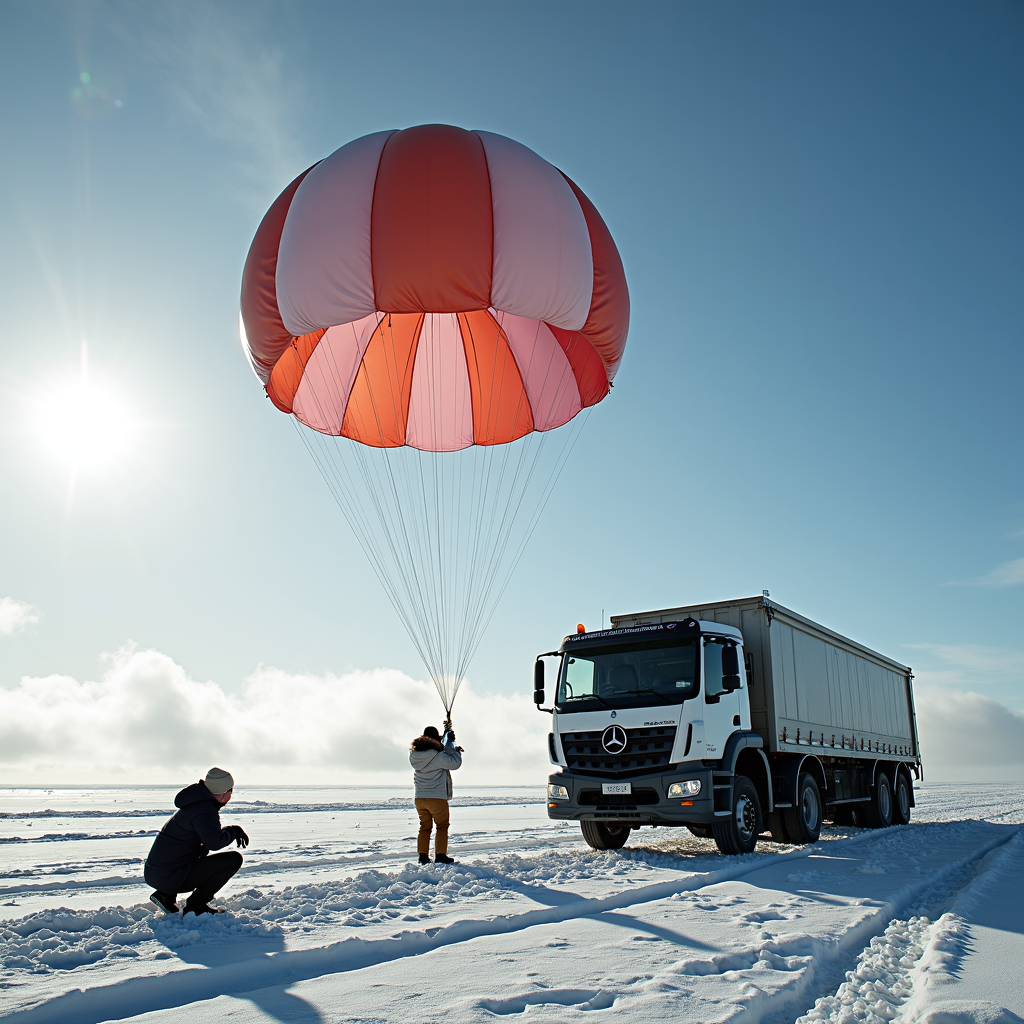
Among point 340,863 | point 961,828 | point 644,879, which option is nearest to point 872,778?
point 961,828

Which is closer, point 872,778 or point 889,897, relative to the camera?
point 889,897

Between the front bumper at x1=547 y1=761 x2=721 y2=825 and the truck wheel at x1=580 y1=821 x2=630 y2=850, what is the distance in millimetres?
893

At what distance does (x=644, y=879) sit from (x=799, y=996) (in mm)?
4221

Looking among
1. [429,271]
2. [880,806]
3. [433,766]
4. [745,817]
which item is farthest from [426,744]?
[880,806]

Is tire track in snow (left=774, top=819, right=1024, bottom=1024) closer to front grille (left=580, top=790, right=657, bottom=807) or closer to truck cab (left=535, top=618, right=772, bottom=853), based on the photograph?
truck cab (left=535, top=618, right=772, bottom=853)

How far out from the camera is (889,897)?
718 centimetres

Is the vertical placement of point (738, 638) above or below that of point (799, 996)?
above

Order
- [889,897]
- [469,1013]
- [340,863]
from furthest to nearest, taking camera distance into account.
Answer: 1. [340,863]
2. [889,897]
3. [469,1013]

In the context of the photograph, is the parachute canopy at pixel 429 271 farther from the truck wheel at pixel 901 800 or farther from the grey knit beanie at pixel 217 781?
the truck wheel at pixel 901 800

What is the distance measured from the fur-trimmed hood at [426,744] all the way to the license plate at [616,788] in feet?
7.96

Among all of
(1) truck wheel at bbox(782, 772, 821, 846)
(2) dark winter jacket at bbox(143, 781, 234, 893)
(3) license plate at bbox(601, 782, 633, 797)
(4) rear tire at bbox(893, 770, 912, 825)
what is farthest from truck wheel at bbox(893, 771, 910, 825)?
(2) dark winter jacket at bbox(143, 781, 234, 893)

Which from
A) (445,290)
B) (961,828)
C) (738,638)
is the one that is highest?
(445,290)

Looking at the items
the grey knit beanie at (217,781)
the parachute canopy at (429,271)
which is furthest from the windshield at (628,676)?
the grey knit beanie at (217,781)

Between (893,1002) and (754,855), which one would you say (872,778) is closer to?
(754,855)
